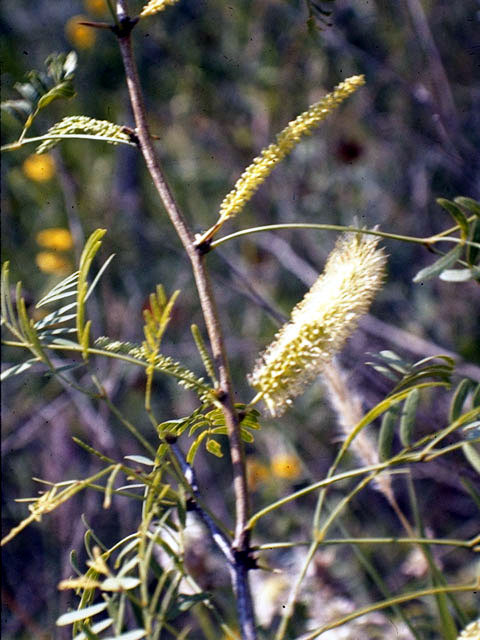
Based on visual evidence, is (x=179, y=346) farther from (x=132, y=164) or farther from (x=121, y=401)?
(x=132, y=164)

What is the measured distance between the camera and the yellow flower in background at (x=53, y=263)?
2.11m

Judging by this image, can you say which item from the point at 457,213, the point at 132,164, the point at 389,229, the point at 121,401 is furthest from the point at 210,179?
the point at 457,213

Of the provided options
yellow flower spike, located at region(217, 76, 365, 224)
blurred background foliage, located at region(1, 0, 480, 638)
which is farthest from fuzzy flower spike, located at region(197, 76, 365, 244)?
blurred background foliage, located at region(1, 0, 480, 638)

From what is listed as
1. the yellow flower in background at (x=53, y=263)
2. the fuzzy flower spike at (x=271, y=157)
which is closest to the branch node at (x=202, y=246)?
the fuzzy flower spike at (x=271, y=157)

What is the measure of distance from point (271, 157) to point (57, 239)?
164 centimetres

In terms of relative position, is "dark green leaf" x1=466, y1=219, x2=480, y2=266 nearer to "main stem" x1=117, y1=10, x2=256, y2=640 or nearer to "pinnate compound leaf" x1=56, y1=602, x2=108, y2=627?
"main stem" x1=117, y1=10, x2=256, y2=640

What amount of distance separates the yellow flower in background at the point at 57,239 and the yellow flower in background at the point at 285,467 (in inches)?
32.1

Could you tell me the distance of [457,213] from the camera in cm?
62

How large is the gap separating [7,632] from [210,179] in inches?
65.9

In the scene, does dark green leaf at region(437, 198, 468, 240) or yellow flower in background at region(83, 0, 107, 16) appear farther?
yellow flower in background at region(83, 0, 107, 16)

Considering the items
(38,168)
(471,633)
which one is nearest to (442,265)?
(471,633)

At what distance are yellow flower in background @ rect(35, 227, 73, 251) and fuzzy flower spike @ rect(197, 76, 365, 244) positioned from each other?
1.61 metres

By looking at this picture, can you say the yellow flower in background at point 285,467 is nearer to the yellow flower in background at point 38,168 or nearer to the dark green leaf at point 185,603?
the yellow flower in background at point 38,168

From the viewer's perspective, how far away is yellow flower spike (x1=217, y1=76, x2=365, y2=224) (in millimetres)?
588
